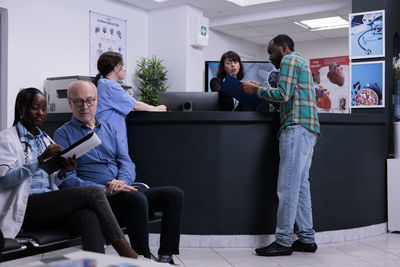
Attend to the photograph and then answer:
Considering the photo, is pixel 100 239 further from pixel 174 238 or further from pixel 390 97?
pixel 390 97

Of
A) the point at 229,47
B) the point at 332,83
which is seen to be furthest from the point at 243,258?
the point at 332,83

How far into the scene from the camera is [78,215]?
6.56 ft

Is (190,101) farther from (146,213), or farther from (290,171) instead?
(146,213)

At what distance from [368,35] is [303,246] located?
237 centimetres

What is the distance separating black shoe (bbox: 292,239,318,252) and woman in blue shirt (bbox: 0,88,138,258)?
166 cm

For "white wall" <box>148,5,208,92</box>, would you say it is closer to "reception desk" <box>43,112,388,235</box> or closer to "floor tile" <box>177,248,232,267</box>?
"reception desk" <box>43,112,388,235</box>

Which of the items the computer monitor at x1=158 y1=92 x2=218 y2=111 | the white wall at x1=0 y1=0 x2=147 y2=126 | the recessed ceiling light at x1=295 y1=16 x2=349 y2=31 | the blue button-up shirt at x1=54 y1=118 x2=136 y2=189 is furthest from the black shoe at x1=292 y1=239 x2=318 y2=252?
the recessed ceiling light at x1=295 y1=16 x2=349 y2=31

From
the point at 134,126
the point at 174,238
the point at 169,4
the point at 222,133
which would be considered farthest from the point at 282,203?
the point at 169,4

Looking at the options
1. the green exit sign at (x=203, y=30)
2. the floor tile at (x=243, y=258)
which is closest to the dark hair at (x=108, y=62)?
the floor tile at (x=243, y=258)

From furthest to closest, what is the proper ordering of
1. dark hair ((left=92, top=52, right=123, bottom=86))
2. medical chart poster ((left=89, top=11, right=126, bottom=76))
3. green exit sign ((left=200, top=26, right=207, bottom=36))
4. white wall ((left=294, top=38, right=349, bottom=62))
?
white wall ((left=294, top=38, right=349, bottom=62)) < green exit sign ((left=200, top=26, right=207, bottom=36)) < medical chart poster ((left=89, top=11, right=126, bottom=76)) < dark hair ((left=92, top=52, right=123, bottom=86))

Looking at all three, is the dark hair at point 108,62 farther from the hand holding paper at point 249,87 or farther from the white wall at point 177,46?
the white wall at point 177,46

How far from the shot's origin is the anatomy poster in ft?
29.3

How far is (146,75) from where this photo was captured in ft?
22.3

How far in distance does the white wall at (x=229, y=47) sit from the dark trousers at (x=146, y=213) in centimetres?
601
